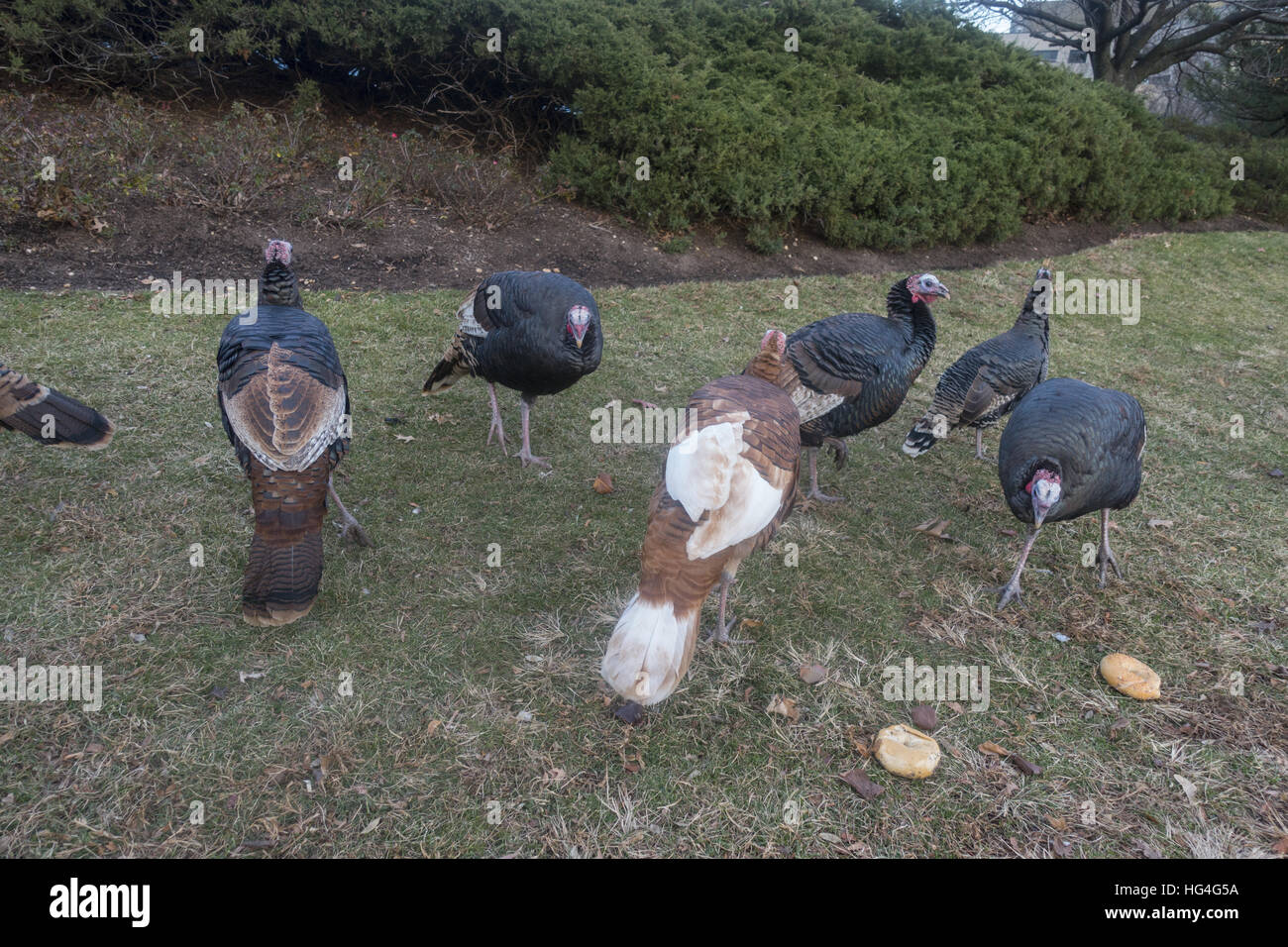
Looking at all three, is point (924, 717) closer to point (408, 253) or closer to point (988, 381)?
point (988, 381)

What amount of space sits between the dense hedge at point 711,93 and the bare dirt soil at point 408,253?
14.1 inches

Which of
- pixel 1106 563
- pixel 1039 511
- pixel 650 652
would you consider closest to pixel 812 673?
pixel 650 652

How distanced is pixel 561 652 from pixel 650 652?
0.86 m

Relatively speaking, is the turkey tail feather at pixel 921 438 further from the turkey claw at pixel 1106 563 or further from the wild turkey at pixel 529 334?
the wild turkey at pixel 529 334

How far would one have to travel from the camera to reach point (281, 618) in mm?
3287

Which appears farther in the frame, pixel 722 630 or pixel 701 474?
pixel 722 630

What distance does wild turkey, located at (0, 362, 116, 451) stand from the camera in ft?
12.1

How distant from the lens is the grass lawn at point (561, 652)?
9.33 feet

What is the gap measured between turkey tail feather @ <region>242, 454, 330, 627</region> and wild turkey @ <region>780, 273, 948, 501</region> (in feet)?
9.06

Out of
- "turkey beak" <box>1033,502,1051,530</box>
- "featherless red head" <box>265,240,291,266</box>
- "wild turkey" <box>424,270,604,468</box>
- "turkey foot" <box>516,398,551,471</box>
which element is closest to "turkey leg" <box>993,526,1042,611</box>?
"turkey beak" <box>1033,502,1051,530</box>

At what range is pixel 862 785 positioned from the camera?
9.87 ft

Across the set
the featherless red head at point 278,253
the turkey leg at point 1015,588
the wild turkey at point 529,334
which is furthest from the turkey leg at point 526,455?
the turkey leg at point 1015,588

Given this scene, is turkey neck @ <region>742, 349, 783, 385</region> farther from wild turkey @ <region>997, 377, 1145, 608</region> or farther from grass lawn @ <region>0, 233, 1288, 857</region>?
wild turkey @ <region>997, 377, 1145, 608</region>
